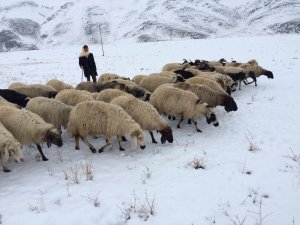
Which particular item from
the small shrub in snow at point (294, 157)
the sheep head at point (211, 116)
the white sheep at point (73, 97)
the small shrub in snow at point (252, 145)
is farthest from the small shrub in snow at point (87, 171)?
the small shrub in snow at point (294, 157)

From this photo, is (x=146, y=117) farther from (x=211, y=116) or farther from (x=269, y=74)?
(x=269, y=74)

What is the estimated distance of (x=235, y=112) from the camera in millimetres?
11148

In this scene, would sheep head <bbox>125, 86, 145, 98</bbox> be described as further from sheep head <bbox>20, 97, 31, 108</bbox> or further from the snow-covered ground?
sheep head <bbox>20, 97, 31, 108</bbox>

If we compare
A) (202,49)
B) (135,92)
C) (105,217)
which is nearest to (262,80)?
(135,92)

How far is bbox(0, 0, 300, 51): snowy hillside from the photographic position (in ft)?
377

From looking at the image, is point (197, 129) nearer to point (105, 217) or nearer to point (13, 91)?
point (105, 217)

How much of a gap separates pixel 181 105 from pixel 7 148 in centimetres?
486

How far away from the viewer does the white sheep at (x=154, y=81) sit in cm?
1239

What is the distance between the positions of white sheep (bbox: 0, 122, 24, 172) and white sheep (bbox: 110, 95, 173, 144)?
294 cm

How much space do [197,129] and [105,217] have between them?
477cm

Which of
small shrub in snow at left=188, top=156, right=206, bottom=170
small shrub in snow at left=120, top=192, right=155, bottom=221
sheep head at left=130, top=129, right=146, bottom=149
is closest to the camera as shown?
small shrub in snow at left=120, top=192, right=155, bottom=221

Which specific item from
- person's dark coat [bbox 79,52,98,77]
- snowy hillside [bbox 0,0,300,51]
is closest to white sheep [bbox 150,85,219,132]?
person's dark coat [bbox 79,52,98,77]

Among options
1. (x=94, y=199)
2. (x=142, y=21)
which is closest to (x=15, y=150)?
(x=94, y=199)

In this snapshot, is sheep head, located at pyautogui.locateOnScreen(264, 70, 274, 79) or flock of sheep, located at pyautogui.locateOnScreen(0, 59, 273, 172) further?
sheep head, located at pyautogui.locateOnScreen(264, 70, 274, 79)
